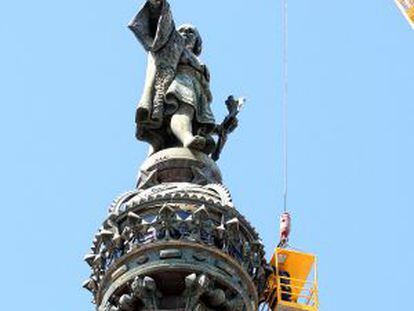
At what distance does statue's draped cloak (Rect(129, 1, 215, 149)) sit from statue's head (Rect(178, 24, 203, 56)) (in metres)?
0.46

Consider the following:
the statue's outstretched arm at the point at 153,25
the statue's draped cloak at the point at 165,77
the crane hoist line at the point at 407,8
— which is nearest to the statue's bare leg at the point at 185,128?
the statue's draped cloak at the point at 165,77

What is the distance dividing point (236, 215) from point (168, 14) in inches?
250

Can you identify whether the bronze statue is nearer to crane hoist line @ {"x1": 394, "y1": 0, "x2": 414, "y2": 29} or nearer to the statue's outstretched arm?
the statue's outstretched arm

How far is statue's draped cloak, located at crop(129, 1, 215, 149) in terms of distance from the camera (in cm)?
2795

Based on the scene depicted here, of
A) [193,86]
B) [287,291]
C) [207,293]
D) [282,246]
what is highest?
[193,86]

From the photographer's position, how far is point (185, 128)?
27203 mm

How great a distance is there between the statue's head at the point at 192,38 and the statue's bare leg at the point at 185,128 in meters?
2.67

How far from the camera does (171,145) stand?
27641 millimetres

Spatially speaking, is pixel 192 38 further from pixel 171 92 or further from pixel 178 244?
pixel 178 244

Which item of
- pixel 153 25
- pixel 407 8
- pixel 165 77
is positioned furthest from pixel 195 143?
pixel 407 8

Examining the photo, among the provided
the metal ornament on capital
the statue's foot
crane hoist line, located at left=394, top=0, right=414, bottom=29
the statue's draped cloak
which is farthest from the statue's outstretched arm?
crane hoist line, located at left=394, top=0, right=414, bottom=29

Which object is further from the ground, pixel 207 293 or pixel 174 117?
pixel 174 117

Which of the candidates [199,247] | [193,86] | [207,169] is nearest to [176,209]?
[199,247]

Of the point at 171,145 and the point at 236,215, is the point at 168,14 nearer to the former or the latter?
the point at 171,145
